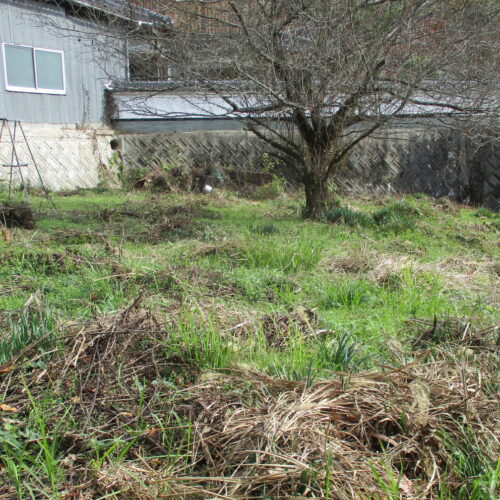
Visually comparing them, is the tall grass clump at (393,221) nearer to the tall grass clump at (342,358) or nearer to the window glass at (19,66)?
the tall grass clump at (342,358)

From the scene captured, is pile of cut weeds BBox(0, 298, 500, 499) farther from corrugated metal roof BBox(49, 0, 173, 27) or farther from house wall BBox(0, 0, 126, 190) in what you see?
house wall BBox(0, 0, 126, 190)

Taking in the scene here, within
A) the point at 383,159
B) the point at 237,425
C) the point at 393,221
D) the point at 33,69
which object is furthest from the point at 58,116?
the point at 237,425

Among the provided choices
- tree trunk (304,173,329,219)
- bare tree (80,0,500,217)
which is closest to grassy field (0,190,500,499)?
bare tree (80,0,500,217)

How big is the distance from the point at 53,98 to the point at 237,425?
42.0ft

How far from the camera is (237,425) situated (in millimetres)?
2328

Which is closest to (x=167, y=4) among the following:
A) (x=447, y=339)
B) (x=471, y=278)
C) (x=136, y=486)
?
(x=471, y=278)

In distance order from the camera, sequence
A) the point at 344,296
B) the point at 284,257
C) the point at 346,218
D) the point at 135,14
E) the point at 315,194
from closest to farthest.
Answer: the point at 344,296
the point at 284,257
the point at 135,14
the point at 346,218
the point at 315,194

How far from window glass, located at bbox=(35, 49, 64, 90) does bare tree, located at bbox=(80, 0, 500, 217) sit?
7.28 metres

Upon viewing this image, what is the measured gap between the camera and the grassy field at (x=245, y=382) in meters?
2.09

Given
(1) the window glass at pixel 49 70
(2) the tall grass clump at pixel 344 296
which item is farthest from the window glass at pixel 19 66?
(2) the tall grass clump at pixel 344 296

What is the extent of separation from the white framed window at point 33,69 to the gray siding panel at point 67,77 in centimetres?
12

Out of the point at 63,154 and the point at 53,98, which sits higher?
the point at 53,98

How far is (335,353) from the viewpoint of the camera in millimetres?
2893

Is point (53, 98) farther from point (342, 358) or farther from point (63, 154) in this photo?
point (342, 358)
